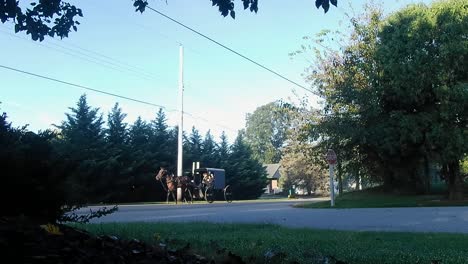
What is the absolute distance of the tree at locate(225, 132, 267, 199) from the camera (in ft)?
175

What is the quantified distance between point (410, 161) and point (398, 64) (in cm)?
690

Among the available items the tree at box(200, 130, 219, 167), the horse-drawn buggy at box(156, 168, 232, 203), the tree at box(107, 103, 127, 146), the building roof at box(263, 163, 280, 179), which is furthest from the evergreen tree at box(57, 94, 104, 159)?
the building roof at box(263, 163, 280, 179)

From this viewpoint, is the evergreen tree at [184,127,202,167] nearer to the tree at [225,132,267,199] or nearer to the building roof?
the tree at [225,132,267,199]

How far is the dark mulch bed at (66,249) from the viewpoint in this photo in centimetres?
335

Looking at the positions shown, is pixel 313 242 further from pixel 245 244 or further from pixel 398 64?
pixel 398 64

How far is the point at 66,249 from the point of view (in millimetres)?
3713

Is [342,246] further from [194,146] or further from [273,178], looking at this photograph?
[273,178]

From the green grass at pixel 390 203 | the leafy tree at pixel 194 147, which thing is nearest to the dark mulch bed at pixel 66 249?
the green grass at pixel 390 203

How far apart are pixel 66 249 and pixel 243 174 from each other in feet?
166

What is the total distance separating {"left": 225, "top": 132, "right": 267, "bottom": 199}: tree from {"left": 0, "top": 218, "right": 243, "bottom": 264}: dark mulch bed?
157 ft

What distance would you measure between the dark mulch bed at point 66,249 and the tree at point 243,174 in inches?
1881

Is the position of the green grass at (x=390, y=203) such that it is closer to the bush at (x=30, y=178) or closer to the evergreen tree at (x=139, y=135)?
the bush at (x=30, y=178)

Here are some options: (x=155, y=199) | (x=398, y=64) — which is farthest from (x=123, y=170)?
(x=398, y=64)

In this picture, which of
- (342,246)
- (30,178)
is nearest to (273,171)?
(342,246)
